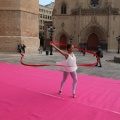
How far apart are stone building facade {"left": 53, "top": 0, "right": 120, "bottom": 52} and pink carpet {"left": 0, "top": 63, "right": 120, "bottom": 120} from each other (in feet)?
100.0

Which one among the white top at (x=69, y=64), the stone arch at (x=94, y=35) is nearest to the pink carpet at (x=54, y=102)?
the white top at (x=69, y=64)

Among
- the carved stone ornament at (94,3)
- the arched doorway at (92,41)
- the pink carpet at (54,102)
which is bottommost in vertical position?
the pink carpet at (54,102)

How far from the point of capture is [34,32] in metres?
23.3

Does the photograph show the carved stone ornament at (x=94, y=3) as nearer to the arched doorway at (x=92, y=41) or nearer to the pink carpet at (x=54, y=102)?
the arched doorway at (x=92, y=41)

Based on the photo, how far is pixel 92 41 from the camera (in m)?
39.1

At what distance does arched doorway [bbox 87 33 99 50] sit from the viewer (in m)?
38.8

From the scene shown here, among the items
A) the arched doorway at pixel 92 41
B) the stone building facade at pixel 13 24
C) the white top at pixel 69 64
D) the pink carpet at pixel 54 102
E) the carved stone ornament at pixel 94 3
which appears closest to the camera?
the pink carpet at pixel 54 102

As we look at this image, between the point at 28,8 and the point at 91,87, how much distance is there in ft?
56.1

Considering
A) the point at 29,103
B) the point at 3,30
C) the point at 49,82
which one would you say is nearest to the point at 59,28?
the point at 3,30

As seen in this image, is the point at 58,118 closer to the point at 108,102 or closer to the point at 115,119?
the point at 115,119

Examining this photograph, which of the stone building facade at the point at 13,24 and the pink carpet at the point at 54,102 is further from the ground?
the stone building facade at the point at 13,24

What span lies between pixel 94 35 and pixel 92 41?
3.60 feet

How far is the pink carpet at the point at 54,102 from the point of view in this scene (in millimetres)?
4340

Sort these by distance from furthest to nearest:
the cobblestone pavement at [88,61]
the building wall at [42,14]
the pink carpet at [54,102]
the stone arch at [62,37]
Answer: the building wall at [42,14]
the stone arch at [62,37]
the cobblestone pavement at [88,61]
the pink carpet at [54,102]
